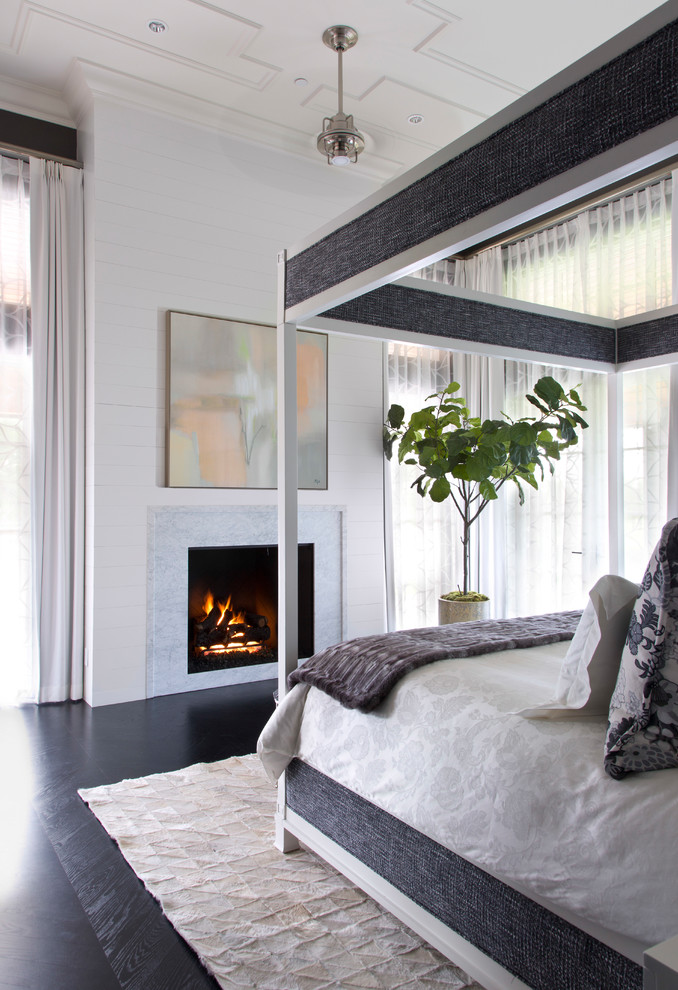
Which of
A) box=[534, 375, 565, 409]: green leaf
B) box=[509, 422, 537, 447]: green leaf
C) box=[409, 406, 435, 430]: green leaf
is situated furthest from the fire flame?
box=[534, 375, 565, 409]: green leaf

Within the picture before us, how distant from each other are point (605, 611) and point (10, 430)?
10.5ft

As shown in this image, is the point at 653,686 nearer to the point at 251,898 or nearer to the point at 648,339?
the point at 251,898

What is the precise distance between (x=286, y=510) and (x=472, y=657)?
2.31 ft

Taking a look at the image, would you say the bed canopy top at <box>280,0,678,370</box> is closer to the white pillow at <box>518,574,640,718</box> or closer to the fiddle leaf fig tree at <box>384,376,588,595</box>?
the white pillow at <box>518,574,640,718</box>

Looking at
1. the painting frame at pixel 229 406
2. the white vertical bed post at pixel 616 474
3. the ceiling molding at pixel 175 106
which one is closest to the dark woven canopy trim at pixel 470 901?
the white vertical bed post at pixel 616 474

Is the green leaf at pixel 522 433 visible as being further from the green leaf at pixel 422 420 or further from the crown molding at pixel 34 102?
the crown molding at pixel 34 102

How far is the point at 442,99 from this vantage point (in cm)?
379

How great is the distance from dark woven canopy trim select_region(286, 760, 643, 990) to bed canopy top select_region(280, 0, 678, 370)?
127 cm

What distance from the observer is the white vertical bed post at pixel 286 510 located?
84.9 inches

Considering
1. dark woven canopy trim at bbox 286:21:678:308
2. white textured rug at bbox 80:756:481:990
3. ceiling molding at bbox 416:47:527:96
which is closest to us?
dark woven canopy trim at bbox 286:21:678:308

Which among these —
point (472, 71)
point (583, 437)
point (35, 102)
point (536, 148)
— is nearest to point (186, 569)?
point (583, 437)

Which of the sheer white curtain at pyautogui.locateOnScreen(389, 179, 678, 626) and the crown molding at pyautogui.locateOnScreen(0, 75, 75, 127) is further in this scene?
the sheer white curtain at pyautogui.locateOnScreen(389, 179, 678, 626)

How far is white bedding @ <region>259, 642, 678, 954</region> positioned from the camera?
3.66ft

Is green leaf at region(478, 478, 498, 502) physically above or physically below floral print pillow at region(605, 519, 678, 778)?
above
